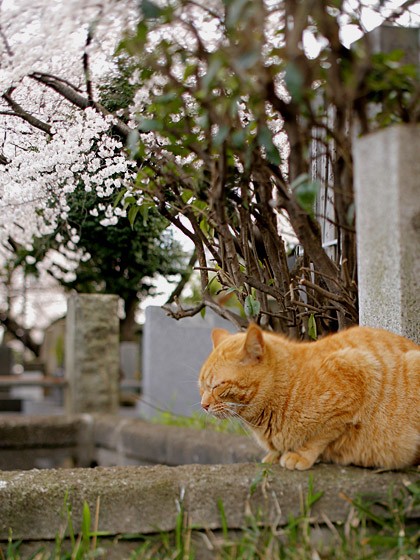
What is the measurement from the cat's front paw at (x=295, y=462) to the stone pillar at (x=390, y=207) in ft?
2.00

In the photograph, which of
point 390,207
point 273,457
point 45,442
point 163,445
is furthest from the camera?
point 45,442

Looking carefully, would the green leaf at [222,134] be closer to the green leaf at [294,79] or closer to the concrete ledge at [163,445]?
Answer: the green leaf at [294,79]

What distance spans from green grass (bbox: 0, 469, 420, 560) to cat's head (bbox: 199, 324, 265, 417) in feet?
0.87

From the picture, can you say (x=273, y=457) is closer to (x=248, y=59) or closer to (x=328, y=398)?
(x=328, y=398)

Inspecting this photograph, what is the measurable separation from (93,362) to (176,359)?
2.74 ft

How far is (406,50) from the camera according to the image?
207cm

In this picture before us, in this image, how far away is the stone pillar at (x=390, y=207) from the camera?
6.59ft

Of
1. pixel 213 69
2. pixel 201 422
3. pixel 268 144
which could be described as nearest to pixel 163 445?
pixel 201 422

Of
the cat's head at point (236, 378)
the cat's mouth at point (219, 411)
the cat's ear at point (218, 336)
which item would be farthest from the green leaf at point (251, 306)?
the cat's mouth at point (219, 411)

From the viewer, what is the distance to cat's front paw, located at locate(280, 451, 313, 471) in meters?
2.34

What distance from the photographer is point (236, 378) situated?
7.80 ft

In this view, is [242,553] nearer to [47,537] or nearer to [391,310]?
[47,537]

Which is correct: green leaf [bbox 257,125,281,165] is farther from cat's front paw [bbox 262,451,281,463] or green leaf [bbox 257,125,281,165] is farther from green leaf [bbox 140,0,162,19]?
cat's front paw [bbox 262,451,281,463]

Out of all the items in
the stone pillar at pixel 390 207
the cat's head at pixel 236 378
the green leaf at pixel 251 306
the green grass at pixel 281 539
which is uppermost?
the stone pillar at pixel 390 207
